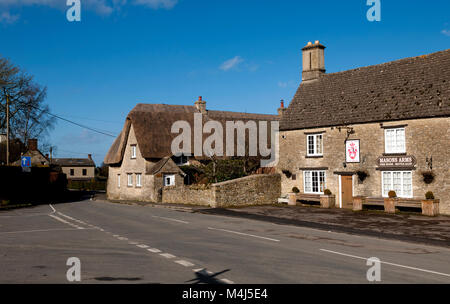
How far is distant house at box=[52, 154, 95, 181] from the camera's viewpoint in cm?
9575

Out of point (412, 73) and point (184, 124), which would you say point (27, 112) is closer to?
point (184, 124)

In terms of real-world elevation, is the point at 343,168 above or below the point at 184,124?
below

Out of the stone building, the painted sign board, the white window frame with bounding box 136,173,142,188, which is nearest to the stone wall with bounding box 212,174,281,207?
the stone building

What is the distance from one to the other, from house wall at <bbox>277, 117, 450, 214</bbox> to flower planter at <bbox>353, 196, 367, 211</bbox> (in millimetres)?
792

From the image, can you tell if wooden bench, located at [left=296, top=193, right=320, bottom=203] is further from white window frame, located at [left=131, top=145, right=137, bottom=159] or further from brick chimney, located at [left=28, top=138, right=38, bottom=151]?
brick chimney, located at [left=28, top=138, right=38, bottom=151]

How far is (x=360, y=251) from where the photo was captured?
1192 cm

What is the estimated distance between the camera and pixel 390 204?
2336cm

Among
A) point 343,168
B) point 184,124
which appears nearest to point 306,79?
point 343,168

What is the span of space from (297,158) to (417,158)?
860cm

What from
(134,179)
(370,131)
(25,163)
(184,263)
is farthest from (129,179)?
(184,263)

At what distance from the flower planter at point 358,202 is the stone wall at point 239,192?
7.04 m

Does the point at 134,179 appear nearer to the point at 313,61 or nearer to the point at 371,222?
the point at 313,61

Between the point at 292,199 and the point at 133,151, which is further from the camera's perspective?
the point at 133,151

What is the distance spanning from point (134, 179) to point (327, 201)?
20829 millimetres
